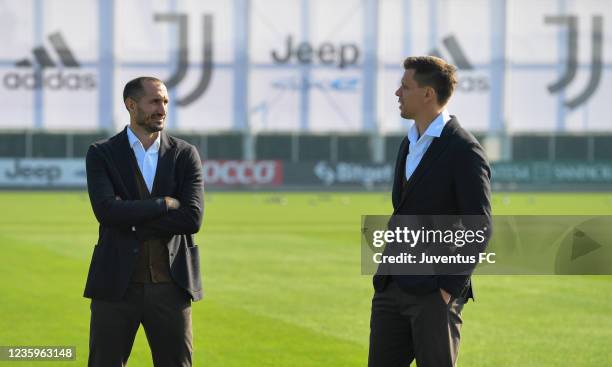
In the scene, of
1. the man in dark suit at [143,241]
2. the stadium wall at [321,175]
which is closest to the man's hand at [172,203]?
the man in dark suit at [143,241]

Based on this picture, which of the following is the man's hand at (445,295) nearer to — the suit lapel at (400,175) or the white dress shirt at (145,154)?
the suit lapel at (400,175)

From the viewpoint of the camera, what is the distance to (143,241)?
643 cm

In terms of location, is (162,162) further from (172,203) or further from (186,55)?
(186,55)

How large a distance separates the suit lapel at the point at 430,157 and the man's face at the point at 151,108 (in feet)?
4.67

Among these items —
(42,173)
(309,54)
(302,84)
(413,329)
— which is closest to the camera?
(413,329)

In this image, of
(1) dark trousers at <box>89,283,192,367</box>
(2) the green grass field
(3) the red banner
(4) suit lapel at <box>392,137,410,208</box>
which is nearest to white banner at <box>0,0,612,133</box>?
(3) the red banner

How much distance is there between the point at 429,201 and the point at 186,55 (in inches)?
2177

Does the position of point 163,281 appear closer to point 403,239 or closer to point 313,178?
point 403,239

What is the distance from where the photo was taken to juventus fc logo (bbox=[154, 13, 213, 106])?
6041 centimetres

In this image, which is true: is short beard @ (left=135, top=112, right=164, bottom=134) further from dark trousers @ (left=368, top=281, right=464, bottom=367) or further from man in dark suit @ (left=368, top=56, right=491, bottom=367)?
dark trousers @ (left=368, top=281, right=464, bottom=367)

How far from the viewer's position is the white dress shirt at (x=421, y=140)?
602 centimetres

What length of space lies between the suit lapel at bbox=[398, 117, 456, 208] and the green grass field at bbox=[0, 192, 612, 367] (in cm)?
439

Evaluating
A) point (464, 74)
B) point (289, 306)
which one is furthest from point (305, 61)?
point (289, 306)

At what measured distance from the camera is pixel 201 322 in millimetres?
12625
